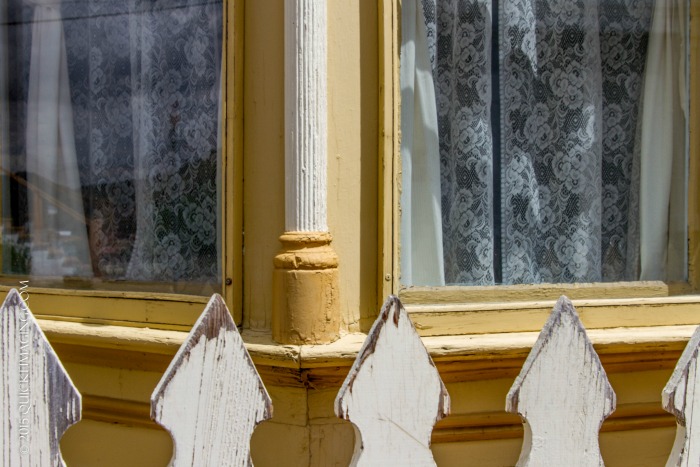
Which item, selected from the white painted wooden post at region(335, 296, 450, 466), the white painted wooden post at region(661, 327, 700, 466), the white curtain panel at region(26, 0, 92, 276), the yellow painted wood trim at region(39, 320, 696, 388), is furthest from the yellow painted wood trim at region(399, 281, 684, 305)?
the white curtain panel at region(26, 0, 92, 276)

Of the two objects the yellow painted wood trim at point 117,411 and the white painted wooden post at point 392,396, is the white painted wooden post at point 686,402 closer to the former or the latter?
the white painted wooden post at point 392,396

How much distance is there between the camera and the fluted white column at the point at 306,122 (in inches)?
68.4

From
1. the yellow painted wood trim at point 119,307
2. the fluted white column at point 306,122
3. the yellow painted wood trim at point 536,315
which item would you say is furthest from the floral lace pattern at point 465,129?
the yellow painted wood trim at point 119,307

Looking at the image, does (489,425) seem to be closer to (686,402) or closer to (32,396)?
(686,402)

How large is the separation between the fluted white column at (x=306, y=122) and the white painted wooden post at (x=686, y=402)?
921mm

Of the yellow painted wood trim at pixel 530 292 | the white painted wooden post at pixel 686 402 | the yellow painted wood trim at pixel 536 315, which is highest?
the yellow painted wood trim at pixel 530 292

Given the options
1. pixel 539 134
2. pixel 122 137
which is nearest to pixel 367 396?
pixel 539 134

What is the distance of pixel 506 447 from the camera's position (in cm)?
188

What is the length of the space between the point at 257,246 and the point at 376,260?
341mm

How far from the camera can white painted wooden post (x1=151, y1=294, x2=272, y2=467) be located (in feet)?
4.55

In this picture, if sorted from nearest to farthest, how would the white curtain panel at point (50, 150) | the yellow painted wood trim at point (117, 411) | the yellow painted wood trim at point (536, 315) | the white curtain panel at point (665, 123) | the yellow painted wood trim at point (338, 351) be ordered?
the yellow painted wood trim at point (338, 351) → the yellow painted wood trim at point (536, 315) → the yellow painted wood trim at point (117, 411) → the white curtain panel at point (665, 123) → the white curtain panel at point (50, 150)

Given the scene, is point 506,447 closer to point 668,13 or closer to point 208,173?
point 208,173

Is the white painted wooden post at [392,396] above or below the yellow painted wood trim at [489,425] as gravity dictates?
above

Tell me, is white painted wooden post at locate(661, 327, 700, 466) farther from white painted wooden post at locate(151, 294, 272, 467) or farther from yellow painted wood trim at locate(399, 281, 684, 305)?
white painted wooden post at locate(151, 294, 272, 467)
